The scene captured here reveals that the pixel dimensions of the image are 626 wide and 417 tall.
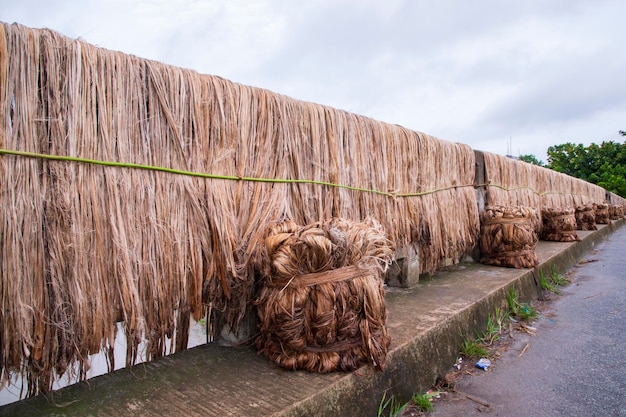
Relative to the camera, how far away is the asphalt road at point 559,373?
159 cm

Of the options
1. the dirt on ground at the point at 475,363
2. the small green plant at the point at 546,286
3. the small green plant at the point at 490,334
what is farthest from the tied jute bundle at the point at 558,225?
the small green plant at the point at 490,334

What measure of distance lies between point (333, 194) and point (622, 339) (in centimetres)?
198

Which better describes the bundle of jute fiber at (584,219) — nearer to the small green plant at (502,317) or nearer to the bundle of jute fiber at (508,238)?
the bundle of jute fiber at (508,238)

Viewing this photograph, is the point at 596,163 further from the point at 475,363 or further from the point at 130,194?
the point at 130,194

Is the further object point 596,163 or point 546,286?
point 596,163

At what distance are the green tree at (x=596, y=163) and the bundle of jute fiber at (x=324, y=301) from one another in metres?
26.7

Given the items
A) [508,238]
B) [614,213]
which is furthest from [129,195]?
[614,213]

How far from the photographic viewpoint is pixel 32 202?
114cm

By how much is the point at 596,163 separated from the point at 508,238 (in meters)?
26.2

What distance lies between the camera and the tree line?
22402 millimetres

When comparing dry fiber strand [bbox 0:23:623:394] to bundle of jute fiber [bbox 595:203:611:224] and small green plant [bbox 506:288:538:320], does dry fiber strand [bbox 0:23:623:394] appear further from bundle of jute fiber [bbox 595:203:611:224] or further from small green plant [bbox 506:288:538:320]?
bundle of jute fiber [bbox 595:203:611:224]

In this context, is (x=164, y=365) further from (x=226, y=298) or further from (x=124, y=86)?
(x=124, y=86)

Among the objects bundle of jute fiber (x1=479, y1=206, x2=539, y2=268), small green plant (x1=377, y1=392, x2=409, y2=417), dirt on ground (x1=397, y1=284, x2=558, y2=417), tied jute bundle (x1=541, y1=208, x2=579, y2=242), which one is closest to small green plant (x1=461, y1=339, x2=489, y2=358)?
dirt on ground (x1=397, y1=284, x2=558, y2=417)

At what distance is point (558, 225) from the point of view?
18.6 ft
